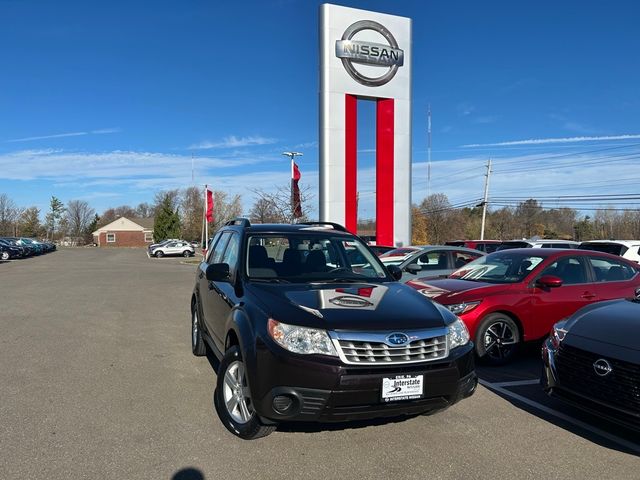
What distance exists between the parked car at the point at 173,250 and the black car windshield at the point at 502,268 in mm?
43301

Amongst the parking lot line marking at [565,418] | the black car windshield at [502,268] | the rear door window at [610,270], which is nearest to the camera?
the parking lot line marking at [565,418]

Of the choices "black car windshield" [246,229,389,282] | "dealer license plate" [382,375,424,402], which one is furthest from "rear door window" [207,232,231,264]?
"dealer license plate" [382,375,424,402]

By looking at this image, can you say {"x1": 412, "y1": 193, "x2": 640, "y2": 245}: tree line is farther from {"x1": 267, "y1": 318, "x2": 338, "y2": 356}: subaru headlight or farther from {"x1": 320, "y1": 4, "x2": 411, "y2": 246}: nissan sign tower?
{"x1": 267, "y1": 318, "x2": 338, "y2": 356}: subaru headlight

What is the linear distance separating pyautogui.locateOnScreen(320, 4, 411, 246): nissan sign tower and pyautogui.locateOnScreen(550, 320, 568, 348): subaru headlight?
1881 cm

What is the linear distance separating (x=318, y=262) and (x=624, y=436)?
9.92 feet

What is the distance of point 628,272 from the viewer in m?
7.39

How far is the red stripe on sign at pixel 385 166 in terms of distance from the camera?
24.9 meters

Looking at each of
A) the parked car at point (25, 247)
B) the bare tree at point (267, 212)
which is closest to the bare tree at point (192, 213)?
the parked car at point (25, 247)

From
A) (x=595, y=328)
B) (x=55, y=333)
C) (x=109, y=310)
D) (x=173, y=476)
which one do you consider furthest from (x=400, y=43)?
(x=173, y=476)

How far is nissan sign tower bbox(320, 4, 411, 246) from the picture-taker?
23531 millimetres

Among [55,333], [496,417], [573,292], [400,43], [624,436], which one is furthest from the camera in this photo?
[400,43]

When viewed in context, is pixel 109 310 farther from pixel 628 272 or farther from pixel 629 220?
pixel 629 220

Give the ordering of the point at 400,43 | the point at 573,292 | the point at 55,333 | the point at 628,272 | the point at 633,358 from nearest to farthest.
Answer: the point at 633,358
the point at 573,292
the point at 628,272
the point at 55,333
the point at 400,43

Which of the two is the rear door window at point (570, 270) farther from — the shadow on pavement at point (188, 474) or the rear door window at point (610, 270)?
the shadow on pavement at point (188, 474)
